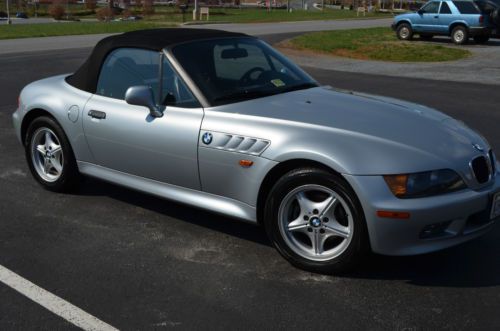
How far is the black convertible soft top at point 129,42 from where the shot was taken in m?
5.13

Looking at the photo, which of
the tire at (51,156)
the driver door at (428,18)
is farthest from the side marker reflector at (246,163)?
the driver door at (428,18)

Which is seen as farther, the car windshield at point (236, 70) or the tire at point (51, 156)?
the tire at point (51, 156)

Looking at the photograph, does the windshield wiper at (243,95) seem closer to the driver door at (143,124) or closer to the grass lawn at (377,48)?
the driver door at (143,124)

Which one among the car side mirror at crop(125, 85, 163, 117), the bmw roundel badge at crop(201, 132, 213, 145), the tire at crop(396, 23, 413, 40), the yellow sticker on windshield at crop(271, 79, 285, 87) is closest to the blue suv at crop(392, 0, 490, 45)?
the tire at crop(396, 23, 413, 40)

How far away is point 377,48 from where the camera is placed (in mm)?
22703

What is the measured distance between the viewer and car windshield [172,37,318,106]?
15.5ft

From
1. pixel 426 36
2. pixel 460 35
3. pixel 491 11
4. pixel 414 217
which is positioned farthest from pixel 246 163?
pixel 426 36

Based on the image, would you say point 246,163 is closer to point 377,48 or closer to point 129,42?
point 129,42

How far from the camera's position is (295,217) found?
4215 millimetres

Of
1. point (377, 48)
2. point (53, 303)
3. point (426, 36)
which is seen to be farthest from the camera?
point (426, 36)

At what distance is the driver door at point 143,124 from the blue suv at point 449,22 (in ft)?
70.6

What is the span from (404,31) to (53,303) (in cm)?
2473

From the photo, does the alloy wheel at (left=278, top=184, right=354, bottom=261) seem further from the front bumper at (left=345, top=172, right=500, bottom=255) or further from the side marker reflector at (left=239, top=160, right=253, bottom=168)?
the side marker reflector at (left=239, top=160, right=253, bottom=168)

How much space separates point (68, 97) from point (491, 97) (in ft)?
29.5
